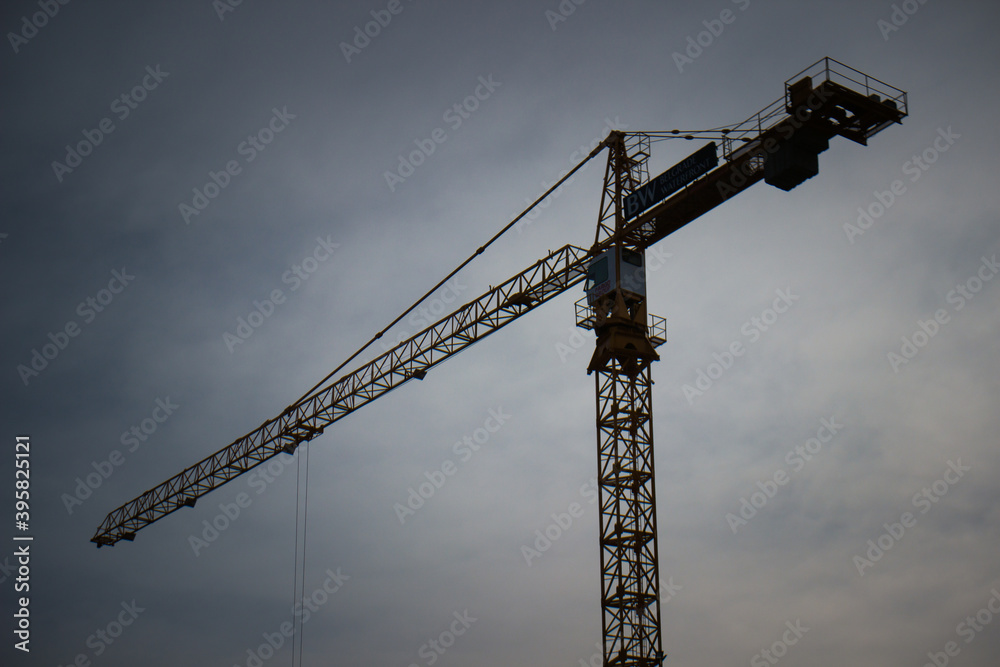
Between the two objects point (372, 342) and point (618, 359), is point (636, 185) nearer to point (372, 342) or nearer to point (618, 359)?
point (618, 359)

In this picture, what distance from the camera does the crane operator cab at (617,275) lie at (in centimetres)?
4822

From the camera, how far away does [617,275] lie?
48156mm

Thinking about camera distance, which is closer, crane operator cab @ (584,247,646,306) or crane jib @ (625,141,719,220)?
crane jib @ (625,141,719,220)

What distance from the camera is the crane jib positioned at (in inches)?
1788

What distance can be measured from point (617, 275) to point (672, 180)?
453 centimetres

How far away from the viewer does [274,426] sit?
67438 mm

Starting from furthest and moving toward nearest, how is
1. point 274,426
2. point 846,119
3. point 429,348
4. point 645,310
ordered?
point 274,426
point 429,348
point 645,310
point 846,119

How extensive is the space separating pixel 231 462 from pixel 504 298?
2493 cm

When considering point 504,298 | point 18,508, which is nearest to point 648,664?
point 504,298

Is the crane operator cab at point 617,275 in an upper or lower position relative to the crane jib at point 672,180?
lower

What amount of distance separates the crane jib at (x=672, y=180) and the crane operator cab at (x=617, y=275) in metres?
1.77

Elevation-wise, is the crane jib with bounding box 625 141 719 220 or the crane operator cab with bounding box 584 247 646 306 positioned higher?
the crane jib with bounding box 625 141 719 220

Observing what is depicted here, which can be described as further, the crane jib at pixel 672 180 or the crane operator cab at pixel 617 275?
the crane operator cab at pixel 617 275

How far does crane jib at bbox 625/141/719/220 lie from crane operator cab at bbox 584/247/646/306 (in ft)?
5.80
